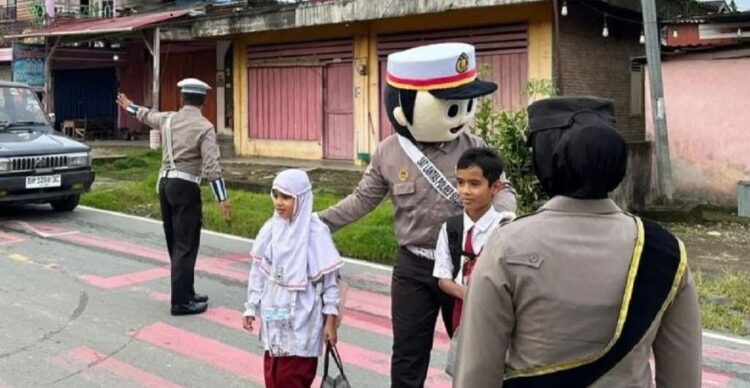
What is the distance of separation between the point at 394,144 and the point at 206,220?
23.9 feet

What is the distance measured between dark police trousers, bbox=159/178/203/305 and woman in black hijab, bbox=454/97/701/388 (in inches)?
178

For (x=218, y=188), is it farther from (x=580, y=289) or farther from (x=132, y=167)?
(x=132, y=167)

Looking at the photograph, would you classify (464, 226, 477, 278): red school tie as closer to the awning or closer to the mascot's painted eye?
the mascot's painted eye

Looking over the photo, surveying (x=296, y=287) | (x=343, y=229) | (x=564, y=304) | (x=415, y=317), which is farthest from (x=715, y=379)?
(x=343, y=229)

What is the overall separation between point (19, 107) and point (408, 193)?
9.54m

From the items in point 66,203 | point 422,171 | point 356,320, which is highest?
point 422,171

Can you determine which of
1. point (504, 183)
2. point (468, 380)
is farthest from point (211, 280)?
point (468, 380)

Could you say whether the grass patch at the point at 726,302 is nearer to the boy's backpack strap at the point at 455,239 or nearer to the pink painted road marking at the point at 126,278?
A: the boy's backpack strap at the point at 455,239

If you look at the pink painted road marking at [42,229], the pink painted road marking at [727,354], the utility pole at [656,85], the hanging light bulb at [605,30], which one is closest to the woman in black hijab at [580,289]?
the pink painted road marking at [727,354]

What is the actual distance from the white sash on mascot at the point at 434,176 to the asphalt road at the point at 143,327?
1576 millimetres

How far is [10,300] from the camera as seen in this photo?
6.61 metres

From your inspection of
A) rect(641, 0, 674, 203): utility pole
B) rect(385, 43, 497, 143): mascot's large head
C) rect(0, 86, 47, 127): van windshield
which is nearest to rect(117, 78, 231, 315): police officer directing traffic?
rect(385, 43, 497, 143): mascot's large head

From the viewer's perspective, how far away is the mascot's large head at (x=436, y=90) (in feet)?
11.8

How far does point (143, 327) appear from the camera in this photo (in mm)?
5879
